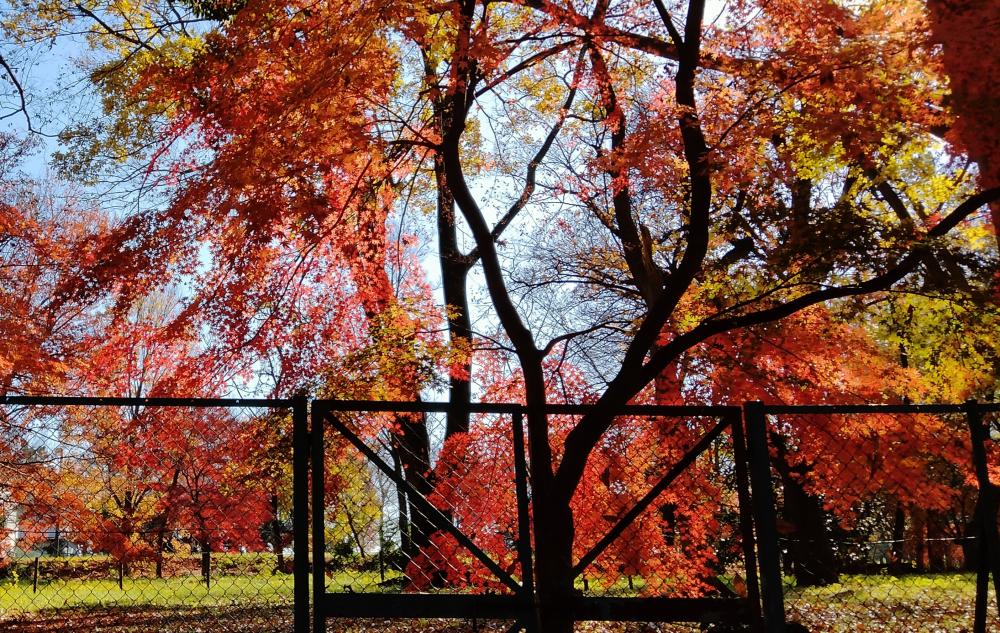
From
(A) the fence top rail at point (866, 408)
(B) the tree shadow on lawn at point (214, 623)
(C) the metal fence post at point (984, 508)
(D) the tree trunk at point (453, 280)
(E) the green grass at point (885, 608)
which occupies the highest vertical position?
(D) the tree trunk at point (453, 280)

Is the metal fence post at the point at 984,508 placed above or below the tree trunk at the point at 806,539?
above

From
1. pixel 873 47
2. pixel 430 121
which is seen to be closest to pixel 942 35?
pixel 873 47

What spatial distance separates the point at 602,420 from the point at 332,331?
5201 millimetres

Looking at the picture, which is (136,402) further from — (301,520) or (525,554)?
(525,554)

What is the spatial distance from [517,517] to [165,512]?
8.46m

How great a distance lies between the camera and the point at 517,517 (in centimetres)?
459

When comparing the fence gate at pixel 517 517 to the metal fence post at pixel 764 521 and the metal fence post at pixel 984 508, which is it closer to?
the metal fence post at pixel 764 521

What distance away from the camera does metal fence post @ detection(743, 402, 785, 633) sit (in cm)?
354

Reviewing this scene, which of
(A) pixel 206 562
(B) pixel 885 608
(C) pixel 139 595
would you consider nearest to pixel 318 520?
(A) pixel 206 562

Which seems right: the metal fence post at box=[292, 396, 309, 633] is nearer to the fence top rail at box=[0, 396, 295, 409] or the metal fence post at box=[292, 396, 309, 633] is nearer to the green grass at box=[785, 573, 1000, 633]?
the fence top rail at box=[0, 396, 295, 409]

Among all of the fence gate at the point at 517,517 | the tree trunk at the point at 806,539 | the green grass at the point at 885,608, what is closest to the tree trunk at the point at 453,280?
the fence gate at the point at 517,517

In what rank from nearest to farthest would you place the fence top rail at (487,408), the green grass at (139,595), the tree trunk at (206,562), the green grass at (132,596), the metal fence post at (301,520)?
the metal fence post at (301,520)
the fence top rail at (487,408)
the tree trunk at (206,562)
the green grass at (139,595)
the green grass at (132,596)

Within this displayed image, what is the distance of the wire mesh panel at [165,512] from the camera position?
750 cm

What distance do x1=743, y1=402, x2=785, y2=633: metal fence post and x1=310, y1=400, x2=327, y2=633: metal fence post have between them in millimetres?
2021
